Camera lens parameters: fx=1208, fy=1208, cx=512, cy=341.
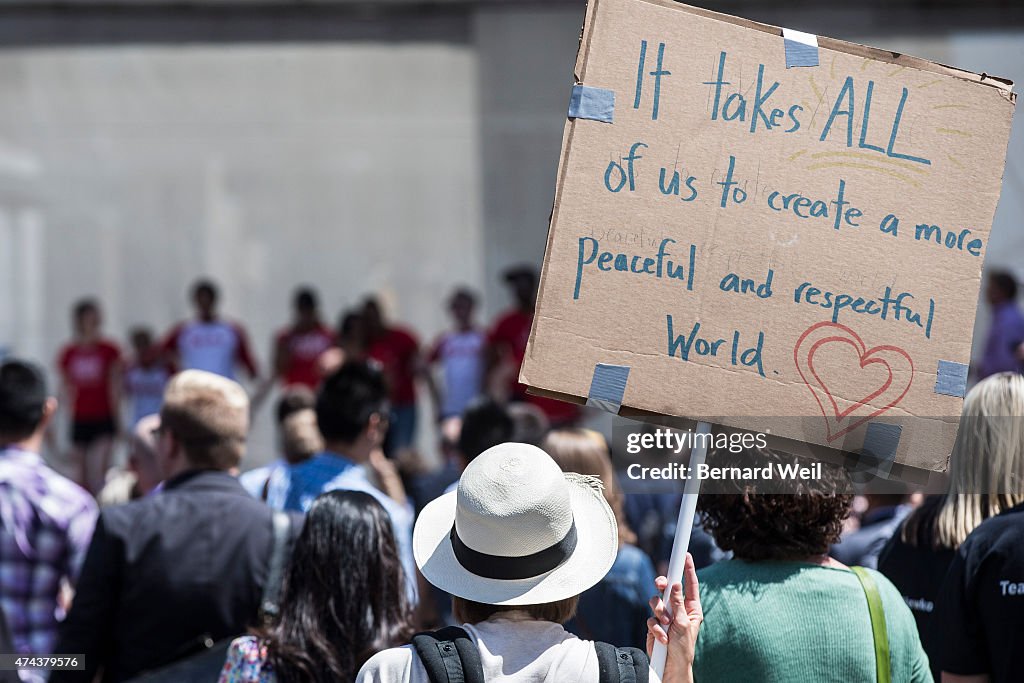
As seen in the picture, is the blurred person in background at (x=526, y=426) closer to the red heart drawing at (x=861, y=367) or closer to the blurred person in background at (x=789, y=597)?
the blurred person in background at (x=789, y=597)

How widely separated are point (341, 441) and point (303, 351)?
7296mm

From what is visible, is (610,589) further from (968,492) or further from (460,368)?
(460,368)

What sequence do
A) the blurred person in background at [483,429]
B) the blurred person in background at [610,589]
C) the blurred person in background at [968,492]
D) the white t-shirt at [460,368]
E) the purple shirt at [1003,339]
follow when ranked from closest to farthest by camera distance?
1. the blurred person in background at [968,492]
2. the blurred person in background at [610,589]
3. the blurred person in background at [483,429]
4. the purple shirt at [1003,339]
5. the white t-shirt at [460,368]

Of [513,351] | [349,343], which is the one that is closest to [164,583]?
[513,351]

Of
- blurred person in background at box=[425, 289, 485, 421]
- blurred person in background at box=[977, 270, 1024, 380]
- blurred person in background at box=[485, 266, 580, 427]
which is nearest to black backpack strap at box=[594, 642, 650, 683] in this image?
blurred person in background at box=[485, 266, 580, 427]

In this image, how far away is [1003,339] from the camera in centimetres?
986

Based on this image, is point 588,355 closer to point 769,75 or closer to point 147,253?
point 769,75

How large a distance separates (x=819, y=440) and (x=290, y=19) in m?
11.1

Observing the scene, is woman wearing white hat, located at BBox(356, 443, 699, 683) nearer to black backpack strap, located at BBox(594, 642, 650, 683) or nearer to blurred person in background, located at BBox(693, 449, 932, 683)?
black backpack strap, located at BBox(594, 642, 650, 683)

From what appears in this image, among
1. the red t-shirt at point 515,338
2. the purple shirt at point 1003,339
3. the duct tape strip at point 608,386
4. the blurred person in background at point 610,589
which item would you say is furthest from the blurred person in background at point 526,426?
the purple shirt at point 1003,339

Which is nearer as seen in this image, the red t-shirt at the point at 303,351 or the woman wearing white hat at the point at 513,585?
the woman wearing white hat at the point at 513,585

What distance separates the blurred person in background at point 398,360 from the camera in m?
10.6

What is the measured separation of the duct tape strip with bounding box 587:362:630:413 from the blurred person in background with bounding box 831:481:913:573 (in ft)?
6.07

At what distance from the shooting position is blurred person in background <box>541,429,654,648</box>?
3.81 meters
